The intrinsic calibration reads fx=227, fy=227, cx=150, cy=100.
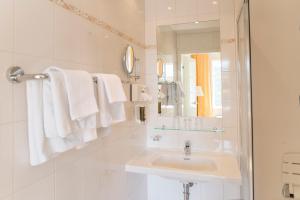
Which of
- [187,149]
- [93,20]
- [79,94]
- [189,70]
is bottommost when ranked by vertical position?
[187,149]

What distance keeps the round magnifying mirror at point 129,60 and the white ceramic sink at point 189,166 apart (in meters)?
0.75

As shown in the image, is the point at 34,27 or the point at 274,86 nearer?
the point at 34,27

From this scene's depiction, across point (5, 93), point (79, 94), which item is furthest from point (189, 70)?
point (5, 93)

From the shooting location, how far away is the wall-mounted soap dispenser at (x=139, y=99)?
1.90 m

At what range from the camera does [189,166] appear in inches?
78.9

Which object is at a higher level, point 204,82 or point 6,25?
point 6,25

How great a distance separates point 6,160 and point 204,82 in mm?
1702

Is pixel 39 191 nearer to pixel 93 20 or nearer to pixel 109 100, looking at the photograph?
pixel 109 100

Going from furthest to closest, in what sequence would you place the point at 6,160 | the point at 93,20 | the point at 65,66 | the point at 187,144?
the point at 187,144 → the point at 93,20 → the point at 65,66 → the point at 6,160

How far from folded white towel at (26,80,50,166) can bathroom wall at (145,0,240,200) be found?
4.68ft

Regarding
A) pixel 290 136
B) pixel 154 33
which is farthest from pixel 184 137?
pixel 154 33

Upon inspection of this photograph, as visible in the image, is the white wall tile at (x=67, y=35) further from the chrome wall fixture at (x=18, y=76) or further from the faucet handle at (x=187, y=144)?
the faucet handle at (x=187, y=144)

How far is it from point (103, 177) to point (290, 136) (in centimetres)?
157

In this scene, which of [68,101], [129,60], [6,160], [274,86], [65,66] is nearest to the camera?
[6,160]
